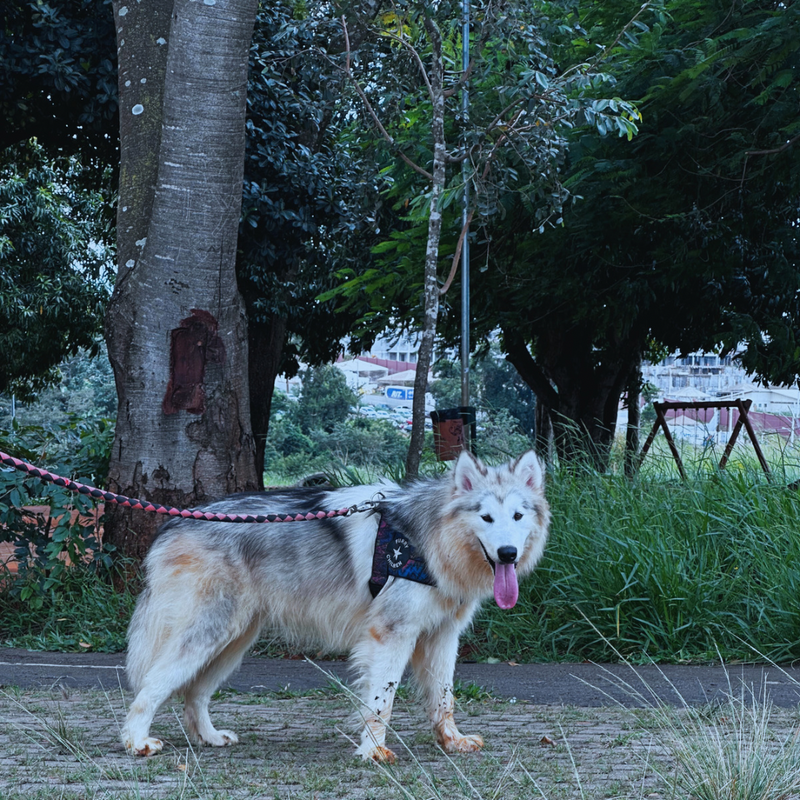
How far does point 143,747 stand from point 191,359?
4322mm

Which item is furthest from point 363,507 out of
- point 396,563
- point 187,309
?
point 187,309

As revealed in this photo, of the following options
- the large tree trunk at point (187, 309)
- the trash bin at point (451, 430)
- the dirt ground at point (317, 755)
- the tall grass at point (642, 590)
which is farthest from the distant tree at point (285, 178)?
the dirt ground at point (317, 755)

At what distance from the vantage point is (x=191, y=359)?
840cm

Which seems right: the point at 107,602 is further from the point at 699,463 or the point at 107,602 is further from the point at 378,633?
the point at 699,463

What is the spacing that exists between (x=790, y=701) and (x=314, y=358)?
16100 mm

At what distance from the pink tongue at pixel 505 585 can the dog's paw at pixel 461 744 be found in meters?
0.77

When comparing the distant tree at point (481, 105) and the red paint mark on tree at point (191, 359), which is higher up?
the distant tree at point (481, 105)

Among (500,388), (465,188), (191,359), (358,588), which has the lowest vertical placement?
(358,588)

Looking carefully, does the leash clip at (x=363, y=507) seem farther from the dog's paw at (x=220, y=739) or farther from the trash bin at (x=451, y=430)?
the trash bin at (x=451, y=430)

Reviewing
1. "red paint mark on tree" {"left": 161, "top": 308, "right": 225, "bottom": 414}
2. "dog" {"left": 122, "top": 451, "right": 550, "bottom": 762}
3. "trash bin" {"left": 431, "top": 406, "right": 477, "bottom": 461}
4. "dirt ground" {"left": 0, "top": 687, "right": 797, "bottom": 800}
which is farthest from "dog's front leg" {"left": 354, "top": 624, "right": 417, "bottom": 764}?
"trash bin" {"left": 431, "top": 406, "right": 477, "bottom": 461}

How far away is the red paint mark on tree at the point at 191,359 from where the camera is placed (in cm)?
834

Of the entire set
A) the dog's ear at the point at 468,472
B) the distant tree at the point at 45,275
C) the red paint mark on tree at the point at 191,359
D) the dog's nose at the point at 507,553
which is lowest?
the dog's nose at the point at 507,553

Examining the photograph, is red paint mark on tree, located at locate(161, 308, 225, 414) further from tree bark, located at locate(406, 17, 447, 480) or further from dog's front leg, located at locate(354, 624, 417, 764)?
dog's front leg, located at locate(354, 624, 417, 764)

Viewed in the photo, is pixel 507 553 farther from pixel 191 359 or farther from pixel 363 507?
pixel 191 359
